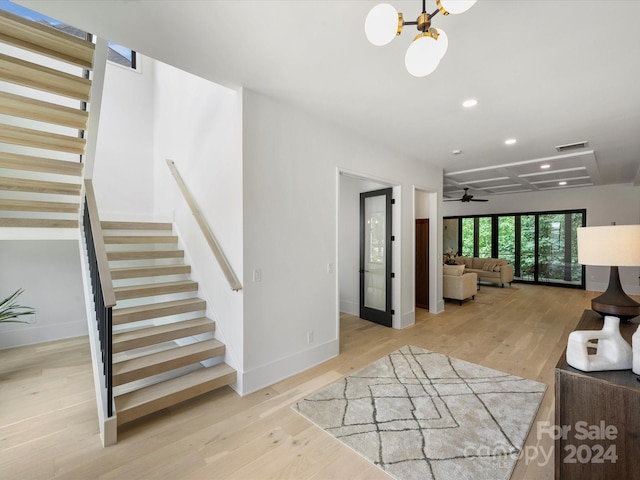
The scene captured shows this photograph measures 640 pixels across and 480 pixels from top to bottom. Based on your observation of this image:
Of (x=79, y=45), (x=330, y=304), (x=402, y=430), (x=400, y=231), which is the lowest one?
(x=402, y=430)

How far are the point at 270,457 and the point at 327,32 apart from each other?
2884mm

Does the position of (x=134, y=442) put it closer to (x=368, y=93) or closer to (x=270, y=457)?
(x=270, y=457)

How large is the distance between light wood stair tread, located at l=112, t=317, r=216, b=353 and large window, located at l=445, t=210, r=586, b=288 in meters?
9.58

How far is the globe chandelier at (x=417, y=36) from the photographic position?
124cm

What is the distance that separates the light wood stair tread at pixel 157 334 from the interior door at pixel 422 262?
13.7 ft

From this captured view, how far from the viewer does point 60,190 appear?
3.21m

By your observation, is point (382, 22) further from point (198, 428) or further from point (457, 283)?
point (457, 283)

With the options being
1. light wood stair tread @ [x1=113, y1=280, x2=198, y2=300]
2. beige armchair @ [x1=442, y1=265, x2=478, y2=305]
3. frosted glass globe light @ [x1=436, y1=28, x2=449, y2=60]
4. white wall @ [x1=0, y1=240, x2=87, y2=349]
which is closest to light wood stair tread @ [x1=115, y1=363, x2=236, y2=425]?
light wood stair tread @ [x1=113, y1=280, x2=198, y2=300]

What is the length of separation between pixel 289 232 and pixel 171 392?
177 cm

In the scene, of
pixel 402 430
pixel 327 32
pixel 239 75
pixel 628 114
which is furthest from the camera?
pixel 628 114

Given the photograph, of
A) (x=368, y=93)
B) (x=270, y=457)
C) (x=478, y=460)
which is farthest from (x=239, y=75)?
(x=478, y=460)

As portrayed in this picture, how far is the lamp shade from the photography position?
1675 millimetres

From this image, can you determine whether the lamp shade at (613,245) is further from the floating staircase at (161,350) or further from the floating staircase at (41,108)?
the floating staircase at (41,108)

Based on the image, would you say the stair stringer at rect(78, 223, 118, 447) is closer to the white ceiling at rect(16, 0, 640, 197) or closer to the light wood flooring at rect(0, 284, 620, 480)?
the light wood flooring at rect(0, 284, 620, 480)
